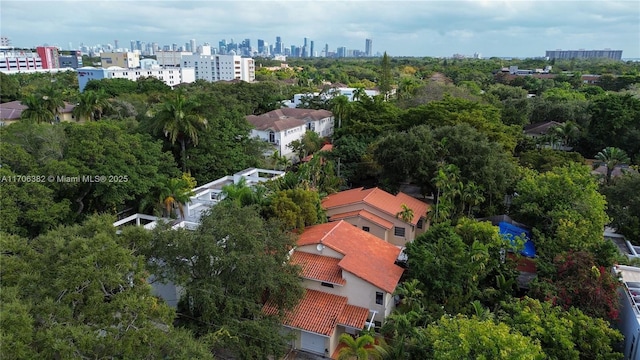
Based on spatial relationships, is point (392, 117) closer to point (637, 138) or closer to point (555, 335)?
point (637, 138)

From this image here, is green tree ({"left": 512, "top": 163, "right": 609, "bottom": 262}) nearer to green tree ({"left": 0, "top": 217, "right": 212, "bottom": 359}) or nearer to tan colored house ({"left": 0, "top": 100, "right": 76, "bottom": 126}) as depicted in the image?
green tree ({"left": 0, "top": 217, "right": 212, "bottom": 359})

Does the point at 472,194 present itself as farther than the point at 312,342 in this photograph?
Yes

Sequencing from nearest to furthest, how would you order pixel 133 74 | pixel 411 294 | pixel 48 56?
1. pixel 411 294
2. pixel 133 74
3. pixel 48 56

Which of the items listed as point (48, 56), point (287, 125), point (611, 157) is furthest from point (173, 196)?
point (48, 56)

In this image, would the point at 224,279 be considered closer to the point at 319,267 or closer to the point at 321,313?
the point at 321,313

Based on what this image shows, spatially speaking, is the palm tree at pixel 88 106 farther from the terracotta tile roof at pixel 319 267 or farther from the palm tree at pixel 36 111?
the terracotta tile roof at pixel 319 267

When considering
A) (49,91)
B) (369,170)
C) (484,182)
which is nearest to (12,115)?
(49,91)
